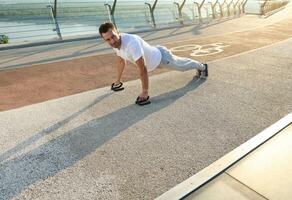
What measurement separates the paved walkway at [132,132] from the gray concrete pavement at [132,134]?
0.5 inches

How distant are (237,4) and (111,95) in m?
25.2

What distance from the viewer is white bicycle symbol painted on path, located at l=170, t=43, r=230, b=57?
874 cm

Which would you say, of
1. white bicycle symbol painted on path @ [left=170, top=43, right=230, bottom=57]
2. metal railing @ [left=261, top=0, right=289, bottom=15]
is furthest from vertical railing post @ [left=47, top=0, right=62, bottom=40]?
metal railing @ [left=261, top=0, right=289, bottom=15]

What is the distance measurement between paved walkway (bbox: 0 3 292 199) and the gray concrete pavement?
0.04ft

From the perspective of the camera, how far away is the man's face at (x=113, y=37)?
177 inches

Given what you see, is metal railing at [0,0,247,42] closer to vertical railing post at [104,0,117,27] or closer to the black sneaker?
vertical railing post at [104,0,117,27]

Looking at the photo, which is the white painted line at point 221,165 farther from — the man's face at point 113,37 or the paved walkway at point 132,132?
the man's face at point 113,37

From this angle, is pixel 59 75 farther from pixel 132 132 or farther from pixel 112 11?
pixel 112 11

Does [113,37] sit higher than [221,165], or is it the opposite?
[113,37]

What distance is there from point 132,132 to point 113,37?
1576 millimetres

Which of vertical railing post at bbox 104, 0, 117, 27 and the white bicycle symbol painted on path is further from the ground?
vertical railing post at bbox 104, 0, 117, 27

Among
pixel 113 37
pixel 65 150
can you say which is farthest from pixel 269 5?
pixel 65 150

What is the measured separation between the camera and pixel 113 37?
179 inches

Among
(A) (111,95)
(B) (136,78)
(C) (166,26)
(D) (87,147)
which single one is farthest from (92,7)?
(D) (87,147)
